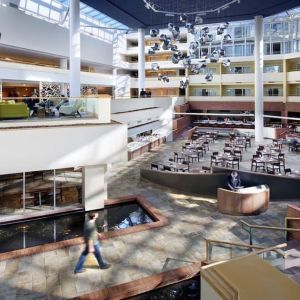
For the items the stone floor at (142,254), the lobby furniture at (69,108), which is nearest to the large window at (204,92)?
the stone floor at (142,254)

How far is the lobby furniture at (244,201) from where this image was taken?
454 inches

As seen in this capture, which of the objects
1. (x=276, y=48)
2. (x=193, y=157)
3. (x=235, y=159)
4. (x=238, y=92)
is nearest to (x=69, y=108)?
(x=235, y=159)

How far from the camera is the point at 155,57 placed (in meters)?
39.2

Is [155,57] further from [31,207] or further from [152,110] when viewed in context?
[31,207]

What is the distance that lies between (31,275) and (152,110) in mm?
16629

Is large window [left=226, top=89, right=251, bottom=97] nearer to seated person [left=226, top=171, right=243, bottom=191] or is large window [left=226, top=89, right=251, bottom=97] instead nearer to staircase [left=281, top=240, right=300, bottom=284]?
seated person [left=226, top=171, right=243, bottom=191]

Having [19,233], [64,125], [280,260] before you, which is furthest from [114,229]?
[280,260]

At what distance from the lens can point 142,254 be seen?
28.6ft

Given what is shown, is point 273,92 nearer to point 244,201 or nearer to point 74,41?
point 74,41

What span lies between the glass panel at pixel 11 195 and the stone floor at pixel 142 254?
3.82 m

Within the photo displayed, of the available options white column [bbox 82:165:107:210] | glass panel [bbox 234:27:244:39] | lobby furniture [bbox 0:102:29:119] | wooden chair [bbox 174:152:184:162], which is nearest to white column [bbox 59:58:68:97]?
wooden chair [bbox 174:152:184:162]

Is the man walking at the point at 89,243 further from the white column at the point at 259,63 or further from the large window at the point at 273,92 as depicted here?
the large window at the point at 273,92

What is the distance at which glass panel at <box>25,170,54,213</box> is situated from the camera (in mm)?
12465

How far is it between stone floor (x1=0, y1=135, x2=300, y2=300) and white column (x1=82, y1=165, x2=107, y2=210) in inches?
Result: 79.1
